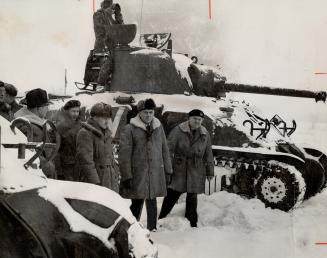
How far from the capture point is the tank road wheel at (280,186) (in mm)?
6312

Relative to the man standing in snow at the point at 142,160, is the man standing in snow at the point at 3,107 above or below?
above

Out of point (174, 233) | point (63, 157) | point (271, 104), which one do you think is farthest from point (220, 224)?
point (271, 104)

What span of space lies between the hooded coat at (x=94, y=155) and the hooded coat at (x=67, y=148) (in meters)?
0.27

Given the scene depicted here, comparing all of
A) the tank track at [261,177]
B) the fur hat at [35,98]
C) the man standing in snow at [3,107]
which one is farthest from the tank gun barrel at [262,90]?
the fur hat at [35,98]

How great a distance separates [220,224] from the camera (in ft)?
18.4

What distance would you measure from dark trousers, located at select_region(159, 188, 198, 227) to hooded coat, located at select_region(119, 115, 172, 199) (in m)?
0.52

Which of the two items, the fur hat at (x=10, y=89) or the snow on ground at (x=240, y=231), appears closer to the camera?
the snow on ground at (x=240, y=231)

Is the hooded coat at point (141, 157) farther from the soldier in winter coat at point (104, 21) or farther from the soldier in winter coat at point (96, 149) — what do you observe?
the soldier in winter coat at point (104, 21)

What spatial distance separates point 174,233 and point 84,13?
2776 millimetres

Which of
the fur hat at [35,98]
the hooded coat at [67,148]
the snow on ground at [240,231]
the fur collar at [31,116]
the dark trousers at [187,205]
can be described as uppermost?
the fur hat at [35,98]

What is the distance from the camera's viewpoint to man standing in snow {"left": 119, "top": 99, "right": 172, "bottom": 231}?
4988 millimetres

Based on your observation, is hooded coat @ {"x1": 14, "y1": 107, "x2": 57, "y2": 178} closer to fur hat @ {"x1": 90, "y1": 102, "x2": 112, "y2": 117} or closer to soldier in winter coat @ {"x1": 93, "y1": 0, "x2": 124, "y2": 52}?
fur hat @ {"x1": 90, "y1": 102, "x2": 112, "y2": 117}

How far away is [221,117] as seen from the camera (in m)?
6.58

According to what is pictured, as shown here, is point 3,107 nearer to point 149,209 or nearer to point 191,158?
point 149,209
